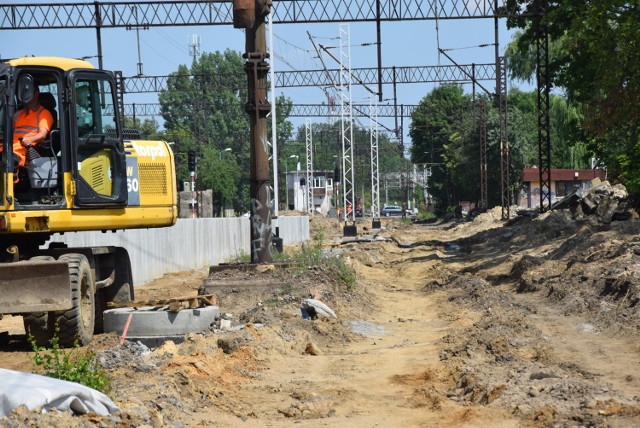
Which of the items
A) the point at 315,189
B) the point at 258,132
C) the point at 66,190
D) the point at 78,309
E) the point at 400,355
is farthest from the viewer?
the point at 315,189

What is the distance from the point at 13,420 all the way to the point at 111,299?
10.3 metres

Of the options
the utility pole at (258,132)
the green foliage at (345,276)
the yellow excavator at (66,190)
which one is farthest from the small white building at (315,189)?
the yellow excavator at (66,190)

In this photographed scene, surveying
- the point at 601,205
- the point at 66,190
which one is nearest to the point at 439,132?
the point at 601,205

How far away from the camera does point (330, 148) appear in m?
174

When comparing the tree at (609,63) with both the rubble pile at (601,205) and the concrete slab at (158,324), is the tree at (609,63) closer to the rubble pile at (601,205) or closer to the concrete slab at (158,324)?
the rubble pile at (601,205)

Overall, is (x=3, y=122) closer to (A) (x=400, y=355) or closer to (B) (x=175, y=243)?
(A) (x=400, y=355)

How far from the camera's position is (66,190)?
50.2 feet

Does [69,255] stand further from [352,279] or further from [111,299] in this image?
[352,279]

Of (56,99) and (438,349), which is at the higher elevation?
(56,99)

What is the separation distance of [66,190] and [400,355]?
16.4ft

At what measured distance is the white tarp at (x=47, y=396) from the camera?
810 centimetres

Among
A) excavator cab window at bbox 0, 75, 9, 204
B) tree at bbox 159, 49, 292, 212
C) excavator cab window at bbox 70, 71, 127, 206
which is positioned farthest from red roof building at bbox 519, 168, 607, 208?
excavator cab window at bbox 0, 75, 9, 204

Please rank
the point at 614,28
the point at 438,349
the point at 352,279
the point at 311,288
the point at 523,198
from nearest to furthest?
the point at 438,349 < the point at 311,288 < the point at 352,279 < the point at 614,28 < the point at 523,198

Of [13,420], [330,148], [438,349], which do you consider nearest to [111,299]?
[438,349]
